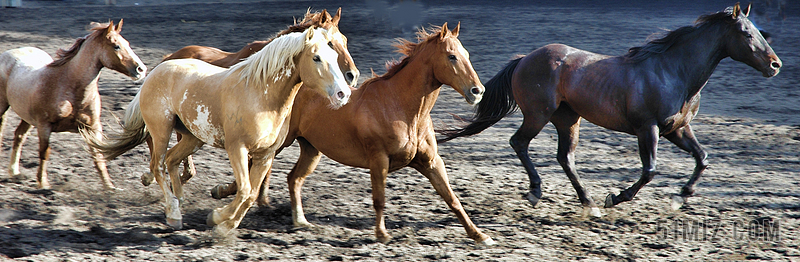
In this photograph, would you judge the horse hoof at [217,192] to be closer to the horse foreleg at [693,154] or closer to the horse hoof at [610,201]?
the horse hoof at [610,201]

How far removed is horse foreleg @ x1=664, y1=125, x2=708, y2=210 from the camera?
502cm

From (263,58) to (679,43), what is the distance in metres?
3.21

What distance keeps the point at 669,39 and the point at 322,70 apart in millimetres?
2963

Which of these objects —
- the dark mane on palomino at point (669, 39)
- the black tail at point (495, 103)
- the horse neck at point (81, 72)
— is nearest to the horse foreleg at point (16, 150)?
the horse neck at point (81, 72)

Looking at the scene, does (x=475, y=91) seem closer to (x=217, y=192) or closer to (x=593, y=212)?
(x=593, y=212)

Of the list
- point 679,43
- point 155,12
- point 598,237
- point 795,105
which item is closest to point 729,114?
point 795,105

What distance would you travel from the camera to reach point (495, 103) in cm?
553

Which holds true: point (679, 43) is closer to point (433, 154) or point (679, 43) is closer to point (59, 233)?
point (433, 154)

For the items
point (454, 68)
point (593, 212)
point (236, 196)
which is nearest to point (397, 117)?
point (454, 68)

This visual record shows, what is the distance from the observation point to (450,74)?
3844mm

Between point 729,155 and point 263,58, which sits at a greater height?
point 263,58

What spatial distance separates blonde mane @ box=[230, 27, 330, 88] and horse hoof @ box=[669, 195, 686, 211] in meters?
3.09

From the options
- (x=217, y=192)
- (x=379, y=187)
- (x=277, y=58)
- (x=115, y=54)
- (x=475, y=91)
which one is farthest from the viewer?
(x=217, y=192)

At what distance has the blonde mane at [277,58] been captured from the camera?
3.60 meters
